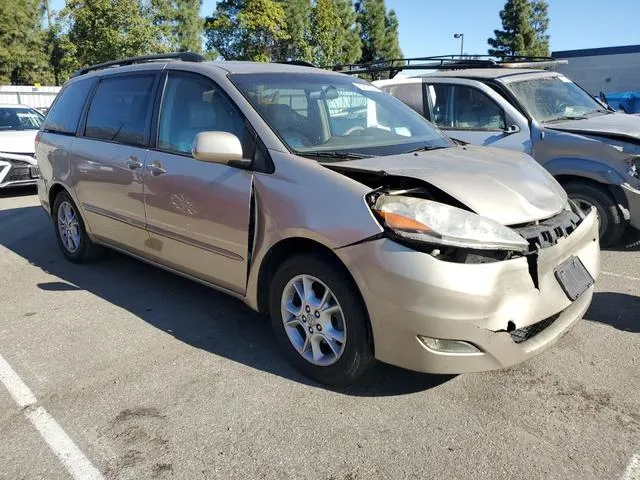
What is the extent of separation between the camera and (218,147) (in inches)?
129

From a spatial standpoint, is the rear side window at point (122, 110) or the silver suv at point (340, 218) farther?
the rear side window at point (122, 110)

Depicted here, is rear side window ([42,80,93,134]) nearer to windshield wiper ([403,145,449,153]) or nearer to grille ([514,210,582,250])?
windshield wiper ([403,145,449,153])

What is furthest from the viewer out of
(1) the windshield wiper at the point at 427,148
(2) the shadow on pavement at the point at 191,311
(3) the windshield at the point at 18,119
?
(3) the windshield at the point at 18,119

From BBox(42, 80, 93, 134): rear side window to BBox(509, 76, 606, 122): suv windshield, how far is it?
4492 millimetres

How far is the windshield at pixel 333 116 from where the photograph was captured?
138 inches

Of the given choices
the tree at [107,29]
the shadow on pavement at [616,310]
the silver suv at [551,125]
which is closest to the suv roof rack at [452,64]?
the silver suv at [551,125]

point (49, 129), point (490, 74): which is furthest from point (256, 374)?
point (490, 74)

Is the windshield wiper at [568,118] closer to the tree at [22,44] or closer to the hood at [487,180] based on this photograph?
the hood at [487,180]

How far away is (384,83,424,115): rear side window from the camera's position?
6.85 m

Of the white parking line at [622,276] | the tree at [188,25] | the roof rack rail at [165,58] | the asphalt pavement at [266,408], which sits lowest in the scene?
the asphalt pavement at [266,408]

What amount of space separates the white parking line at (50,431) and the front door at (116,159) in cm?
138

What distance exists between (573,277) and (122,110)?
3.59 m

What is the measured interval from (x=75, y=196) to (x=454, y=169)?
3607 millimetres

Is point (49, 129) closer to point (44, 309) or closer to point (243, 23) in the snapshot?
point (44, 309)
